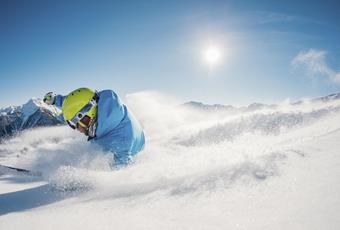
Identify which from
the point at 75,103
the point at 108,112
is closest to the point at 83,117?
the point at 75,103

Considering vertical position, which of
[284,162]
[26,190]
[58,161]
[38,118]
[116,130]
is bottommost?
[284,162]

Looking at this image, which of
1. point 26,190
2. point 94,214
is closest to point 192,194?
point 94,214

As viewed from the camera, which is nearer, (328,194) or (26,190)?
(328,194)

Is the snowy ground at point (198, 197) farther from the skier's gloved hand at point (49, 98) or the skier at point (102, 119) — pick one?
the skier's gloved hand at point (49, 98)

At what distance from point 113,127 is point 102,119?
28 centimetres

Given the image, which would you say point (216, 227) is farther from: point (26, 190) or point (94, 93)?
point (94, 93)

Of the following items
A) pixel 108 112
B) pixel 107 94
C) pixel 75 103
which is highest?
pixel 107 94

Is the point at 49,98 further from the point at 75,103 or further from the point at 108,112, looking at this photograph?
the point at 108,112

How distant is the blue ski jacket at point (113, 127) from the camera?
16.5ft

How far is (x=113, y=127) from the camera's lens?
17.2 feet

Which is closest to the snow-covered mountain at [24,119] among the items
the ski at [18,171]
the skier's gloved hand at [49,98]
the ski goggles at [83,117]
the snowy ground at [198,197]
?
the skier's gloved hand at [49,98]

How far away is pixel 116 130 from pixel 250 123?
18.4ft

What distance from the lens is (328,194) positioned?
5.67ft

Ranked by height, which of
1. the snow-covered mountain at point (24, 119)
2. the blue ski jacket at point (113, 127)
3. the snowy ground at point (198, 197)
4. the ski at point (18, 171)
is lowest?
the snowy ground at point (198, 197)
